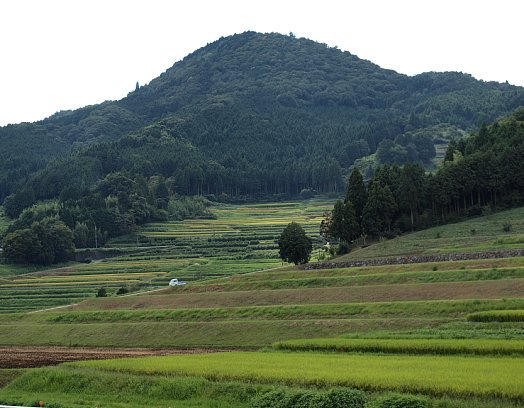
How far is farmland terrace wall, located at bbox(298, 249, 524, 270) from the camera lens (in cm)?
5647

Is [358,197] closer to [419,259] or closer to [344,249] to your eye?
[344,249]

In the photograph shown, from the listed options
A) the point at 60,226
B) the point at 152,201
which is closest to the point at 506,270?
the point at 60,226

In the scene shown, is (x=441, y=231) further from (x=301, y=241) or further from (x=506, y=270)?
(x=506, y=270)

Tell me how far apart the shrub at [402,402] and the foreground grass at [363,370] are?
1151 millimetres

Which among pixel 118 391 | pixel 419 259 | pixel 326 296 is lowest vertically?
pixel 326 296

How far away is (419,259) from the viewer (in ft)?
200

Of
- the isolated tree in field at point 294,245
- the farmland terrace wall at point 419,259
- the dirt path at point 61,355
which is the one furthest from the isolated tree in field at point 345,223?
the dirt path at point 61,355

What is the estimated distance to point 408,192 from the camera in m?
79.8

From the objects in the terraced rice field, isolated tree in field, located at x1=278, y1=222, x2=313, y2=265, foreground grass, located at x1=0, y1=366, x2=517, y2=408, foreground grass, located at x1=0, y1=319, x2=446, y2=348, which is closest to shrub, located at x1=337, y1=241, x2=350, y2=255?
isolated tree in field, located at x1=278, y1=222, x2=313, y2=265

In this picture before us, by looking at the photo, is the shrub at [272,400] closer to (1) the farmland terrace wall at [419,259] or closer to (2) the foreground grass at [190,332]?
(2) the foreground grass at [190,332]

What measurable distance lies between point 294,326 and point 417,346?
14.2m

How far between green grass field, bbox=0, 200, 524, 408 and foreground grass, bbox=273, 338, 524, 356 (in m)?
A: 0.05

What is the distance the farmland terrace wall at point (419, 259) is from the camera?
2223 inches

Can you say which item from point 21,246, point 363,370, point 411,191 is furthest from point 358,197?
point 363,370
